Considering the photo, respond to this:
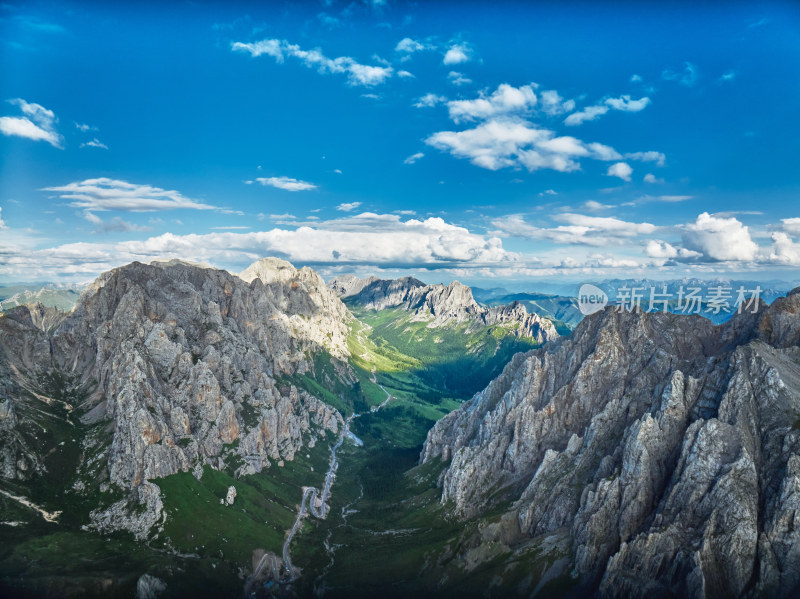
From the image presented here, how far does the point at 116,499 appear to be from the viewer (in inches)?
6329

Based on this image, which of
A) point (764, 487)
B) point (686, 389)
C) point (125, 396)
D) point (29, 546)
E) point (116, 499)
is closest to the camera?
point (764, 487)

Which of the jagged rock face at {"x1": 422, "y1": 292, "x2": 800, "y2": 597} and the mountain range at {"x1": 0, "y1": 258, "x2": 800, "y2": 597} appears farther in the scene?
the mountain range at {"x1": 0, "y1": 258, "x2": 800, "y2": 597}

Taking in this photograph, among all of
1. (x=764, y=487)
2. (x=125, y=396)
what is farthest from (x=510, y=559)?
(x=125, y=396)

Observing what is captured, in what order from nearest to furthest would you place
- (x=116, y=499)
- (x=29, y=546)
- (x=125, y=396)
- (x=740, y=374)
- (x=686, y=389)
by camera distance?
(x=29, y=546) < (x=740, y=374) < (x=686, y=389) < (x=116, y=499) < (x=125, y=396)

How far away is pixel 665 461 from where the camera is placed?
136500mm

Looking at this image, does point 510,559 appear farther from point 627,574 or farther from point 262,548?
point 262,548

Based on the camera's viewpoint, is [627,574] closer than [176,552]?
Yes

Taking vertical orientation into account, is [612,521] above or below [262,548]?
above

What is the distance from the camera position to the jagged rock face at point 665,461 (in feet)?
355

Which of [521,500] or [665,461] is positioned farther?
[521,500]

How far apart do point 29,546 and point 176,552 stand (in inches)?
1584

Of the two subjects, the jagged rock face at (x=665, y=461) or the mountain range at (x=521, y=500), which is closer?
the jagged rock face at (x=665, y=461)

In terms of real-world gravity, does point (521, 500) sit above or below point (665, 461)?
below

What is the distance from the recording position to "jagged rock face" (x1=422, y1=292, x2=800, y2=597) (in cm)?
10806
